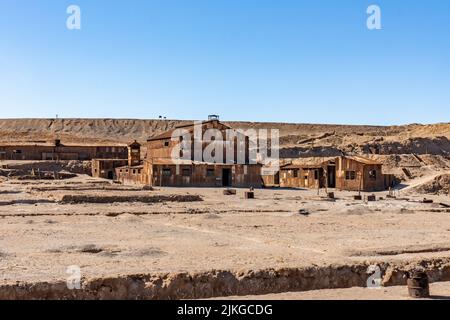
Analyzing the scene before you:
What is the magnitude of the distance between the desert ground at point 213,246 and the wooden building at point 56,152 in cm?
3655

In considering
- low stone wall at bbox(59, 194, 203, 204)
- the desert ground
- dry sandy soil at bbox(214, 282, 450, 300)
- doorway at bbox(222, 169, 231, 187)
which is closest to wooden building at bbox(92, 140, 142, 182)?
doorway at bbox(222, 169, 231, 187)

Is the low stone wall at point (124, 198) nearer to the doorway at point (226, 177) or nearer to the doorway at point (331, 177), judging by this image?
the doorway at point (226, 177)

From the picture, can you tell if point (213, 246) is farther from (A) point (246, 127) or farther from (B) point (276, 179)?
(A) point (246, 127)

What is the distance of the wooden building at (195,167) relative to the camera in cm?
4925

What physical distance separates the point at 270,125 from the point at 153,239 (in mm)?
135228

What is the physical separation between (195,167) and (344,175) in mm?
12527

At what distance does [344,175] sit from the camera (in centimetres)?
4919

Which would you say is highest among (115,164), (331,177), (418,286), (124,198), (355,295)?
(115,164)

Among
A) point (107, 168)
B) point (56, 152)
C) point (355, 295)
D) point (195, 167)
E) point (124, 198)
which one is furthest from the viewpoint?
point (56, 152)

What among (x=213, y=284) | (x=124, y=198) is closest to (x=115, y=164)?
(x=124, y=198)

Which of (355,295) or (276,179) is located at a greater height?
(276,179)
